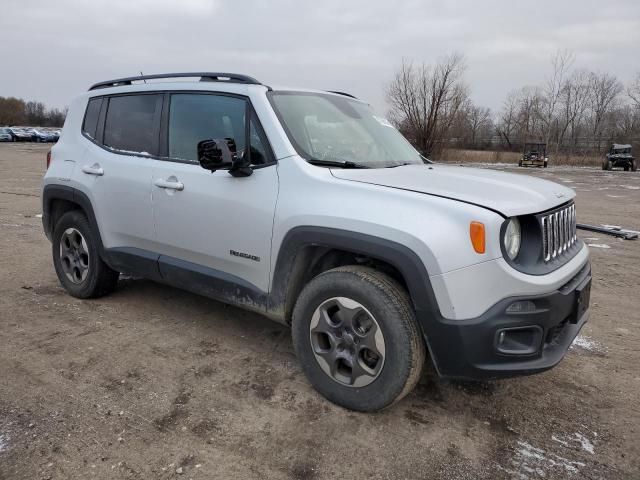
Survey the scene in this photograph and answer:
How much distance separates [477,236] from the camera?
2.42 metres

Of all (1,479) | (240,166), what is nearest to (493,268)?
(240,166)

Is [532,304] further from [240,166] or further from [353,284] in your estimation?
[240,166]

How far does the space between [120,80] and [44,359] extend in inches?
94.6

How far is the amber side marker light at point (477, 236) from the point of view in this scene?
7.92ft

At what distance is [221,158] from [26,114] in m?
115

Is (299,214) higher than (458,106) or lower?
lower

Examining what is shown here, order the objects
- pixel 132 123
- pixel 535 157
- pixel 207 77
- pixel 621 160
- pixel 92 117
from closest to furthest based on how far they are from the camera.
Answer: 1. pixel 207 77
2. pixel 132 123
3. pixel 92 117
4. pixel 621 160
5. pixel 535 157

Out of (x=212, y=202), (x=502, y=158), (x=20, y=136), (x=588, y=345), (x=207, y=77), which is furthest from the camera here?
(x=20, y=136)

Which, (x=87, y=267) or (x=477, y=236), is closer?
(x=477, y=236)

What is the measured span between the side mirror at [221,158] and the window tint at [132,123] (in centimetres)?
97

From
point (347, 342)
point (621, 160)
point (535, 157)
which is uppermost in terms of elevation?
point (535, 157)

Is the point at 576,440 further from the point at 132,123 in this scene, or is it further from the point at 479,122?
the point at 479,122

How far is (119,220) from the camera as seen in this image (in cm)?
409

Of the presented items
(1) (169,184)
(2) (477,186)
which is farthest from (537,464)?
(1) (169,184)
